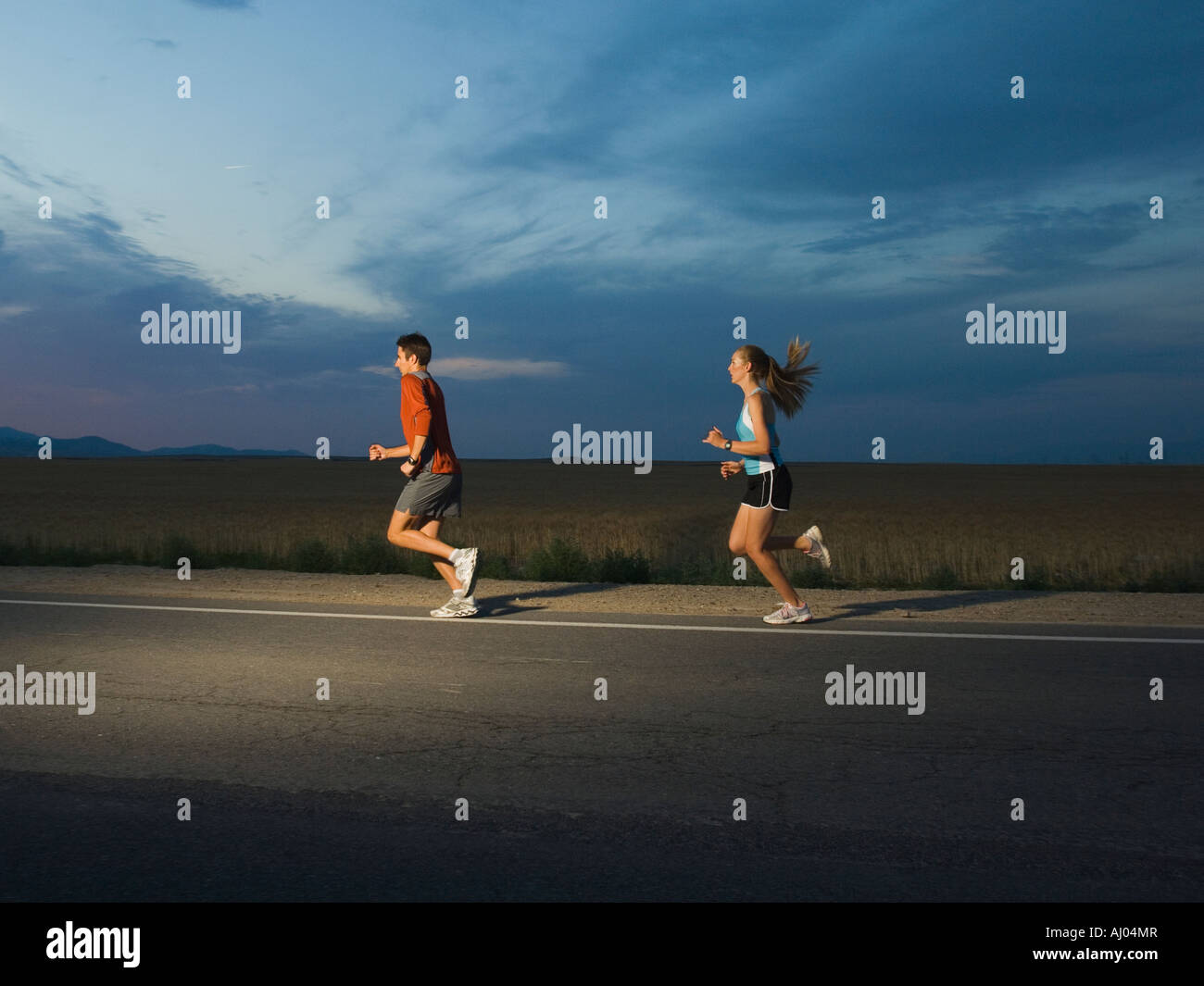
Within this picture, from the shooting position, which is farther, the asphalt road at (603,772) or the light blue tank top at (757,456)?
the light blue tank top at (757,456)

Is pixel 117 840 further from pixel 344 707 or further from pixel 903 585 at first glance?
pixel 903 585

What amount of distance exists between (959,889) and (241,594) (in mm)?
9236

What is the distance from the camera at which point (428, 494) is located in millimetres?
9562

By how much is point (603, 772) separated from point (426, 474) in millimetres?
5051

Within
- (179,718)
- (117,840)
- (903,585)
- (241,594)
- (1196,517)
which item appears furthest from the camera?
(1196,517)

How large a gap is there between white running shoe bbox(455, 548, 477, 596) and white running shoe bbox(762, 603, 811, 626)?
101 inches

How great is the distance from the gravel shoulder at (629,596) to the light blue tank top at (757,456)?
1603 millimetres

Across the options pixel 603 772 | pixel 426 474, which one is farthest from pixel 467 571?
pixel 603 772

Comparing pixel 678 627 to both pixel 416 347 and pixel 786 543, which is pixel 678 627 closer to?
pixel 786 543

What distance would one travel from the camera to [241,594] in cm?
1140

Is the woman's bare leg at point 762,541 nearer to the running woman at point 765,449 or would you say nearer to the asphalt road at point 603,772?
the running woman at point 765,449

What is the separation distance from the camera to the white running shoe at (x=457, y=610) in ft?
31.3

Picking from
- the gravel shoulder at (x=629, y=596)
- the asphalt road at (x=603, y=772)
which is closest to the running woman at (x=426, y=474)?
the gravel shoulder at (x=629, y=596)
